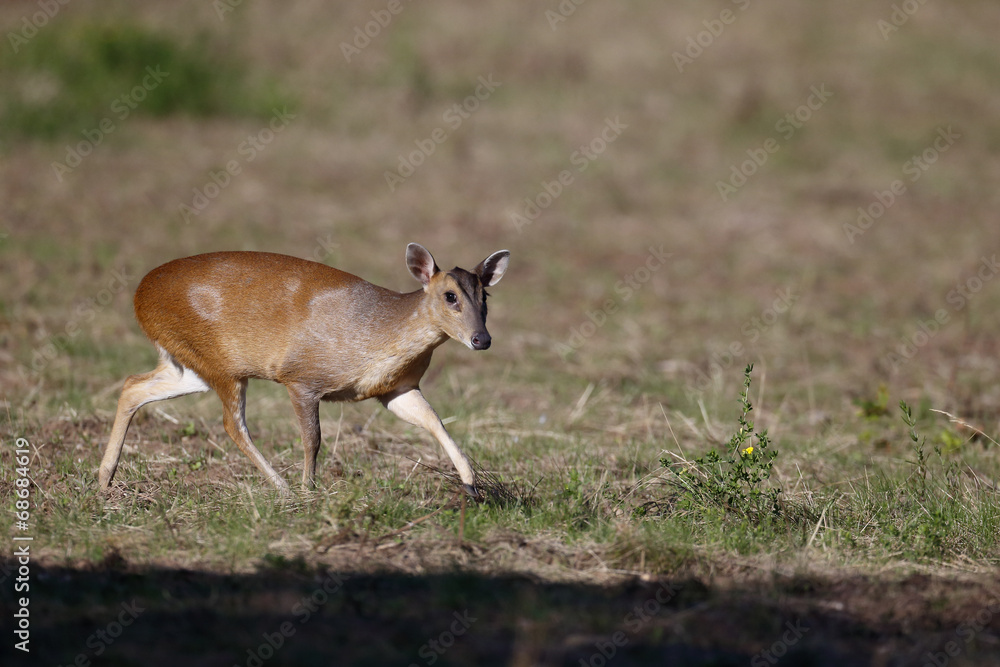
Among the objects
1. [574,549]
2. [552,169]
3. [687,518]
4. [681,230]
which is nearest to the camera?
[574,549]

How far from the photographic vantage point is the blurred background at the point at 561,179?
9.93 metres

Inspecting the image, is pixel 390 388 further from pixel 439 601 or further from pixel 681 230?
pixel 681 230

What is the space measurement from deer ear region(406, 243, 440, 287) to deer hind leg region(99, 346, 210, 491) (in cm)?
142

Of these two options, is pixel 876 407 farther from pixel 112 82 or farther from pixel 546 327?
pixel 112 82

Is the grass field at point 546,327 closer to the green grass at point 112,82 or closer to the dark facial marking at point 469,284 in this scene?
the green grass at point 112,82

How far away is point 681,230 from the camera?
14.6 meters

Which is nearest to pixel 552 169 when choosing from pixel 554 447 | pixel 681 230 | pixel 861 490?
pixel 681 230

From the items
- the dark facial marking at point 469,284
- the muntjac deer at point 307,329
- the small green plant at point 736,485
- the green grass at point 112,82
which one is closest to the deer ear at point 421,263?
the muntjac deer at point 307,329

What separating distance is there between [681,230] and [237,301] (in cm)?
976

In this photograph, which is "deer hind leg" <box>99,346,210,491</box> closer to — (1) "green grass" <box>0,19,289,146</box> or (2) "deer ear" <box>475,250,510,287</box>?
(2) "deer ear" <box>475,250,510,287</box>

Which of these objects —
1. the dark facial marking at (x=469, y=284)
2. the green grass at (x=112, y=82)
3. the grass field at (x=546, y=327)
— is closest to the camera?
the grass field at (x=546, y=327)

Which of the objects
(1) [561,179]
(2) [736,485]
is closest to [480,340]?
(2) [736,485]

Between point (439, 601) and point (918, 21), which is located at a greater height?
point (918, 21)

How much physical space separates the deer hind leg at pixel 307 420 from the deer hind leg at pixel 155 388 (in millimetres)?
709
